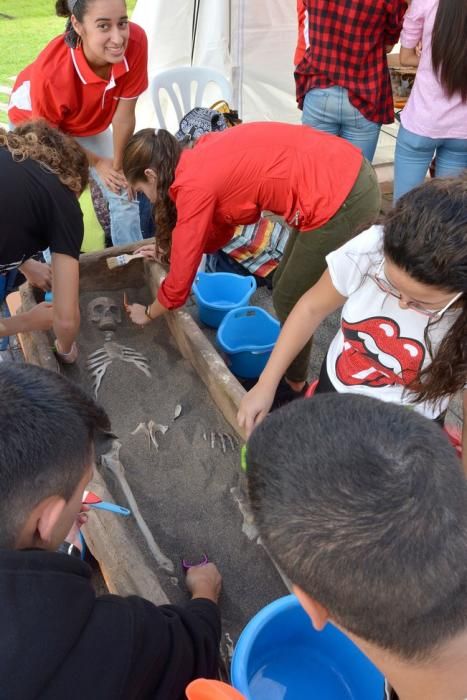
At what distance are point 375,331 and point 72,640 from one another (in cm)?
112

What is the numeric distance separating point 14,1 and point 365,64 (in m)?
10.4

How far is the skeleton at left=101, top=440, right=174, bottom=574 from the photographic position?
1.86 m

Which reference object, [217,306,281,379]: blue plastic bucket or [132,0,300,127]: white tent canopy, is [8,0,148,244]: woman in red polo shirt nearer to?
[217,306,281,379]: blue plastic bucket

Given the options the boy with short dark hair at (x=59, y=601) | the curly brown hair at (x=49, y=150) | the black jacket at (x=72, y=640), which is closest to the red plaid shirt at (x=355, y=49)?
the curly brown hair at (x=49, y=150)

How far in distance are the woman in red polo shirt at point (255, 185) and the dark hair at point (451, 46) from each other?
2.99 feet

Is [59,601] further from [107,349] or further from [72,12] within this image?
[72,12]

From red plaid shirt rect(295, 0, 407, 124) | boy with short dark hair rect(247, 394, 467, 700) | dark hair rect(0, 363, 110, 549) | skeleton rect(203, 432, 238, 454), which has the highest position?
red plaid shirt rect(295, 0, 407, 124)

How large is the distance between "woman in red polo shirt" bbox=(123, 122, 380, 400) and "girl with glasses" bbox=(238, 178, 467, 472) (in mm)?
607

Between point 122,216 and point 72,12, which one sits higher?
point 72,12

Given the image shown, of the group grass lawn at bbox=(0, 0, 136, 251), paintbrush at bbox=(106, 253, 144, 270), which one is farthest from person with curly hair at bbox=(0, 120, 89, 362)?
grass lawn at bbox=(0, 0, 136, 251)

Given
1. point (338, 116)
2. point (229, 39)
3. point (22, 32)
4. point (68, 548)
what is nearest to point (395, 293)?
point (68, 548)

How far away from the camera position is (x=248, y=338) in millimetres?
2891

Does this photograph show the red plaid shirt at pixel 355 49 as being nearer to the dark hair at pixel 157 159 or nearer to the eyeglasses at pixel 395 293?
the dark hair at pixel 157 159

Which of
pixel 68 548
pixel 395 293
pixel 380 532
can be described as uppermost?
pixel 380 532
